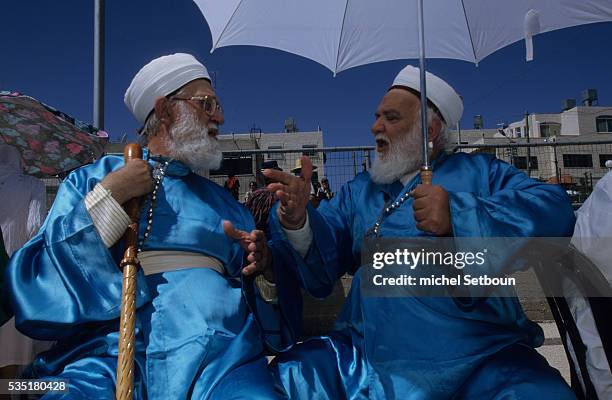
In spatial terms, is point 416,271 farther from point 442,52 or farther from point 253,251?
point 442,52

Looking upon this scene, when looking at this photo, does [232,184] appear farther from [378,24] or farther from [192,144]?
[192,144]

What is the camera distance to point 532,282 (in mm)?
3834

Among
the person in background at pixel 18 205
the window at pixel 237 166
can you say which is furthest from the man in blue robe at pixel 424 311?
the window at pixel 237 166

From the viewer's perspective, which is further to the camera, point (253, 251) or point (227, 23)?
point (227, 23)

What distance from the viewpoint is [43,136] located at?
8.02 feet

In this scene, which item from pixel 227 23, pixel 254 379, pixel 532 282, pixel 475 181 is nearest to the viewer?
pixel 254 379

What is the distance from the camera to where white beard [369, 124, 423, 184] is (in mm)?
2156

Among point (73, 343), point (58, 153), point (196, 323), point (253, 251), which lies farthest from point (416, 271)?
point (58, 153)

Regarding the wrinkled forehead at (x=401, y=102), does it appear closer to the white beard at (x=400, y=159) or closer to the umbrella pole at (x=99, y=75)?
the white beard at (x=400, y=159)

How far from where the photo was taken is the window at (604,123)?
4556 cm

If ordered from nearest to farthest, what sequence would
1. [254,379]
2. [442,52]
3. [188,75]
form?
[254,379], [188,75], [442,52]

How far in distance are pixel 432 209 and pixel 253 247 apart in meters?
0.68

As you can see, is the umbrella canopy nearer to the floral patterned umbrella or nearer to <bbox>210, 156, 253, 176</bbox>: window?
the floral patterned umbrella

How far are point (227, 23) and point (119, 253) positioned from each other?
130cm
